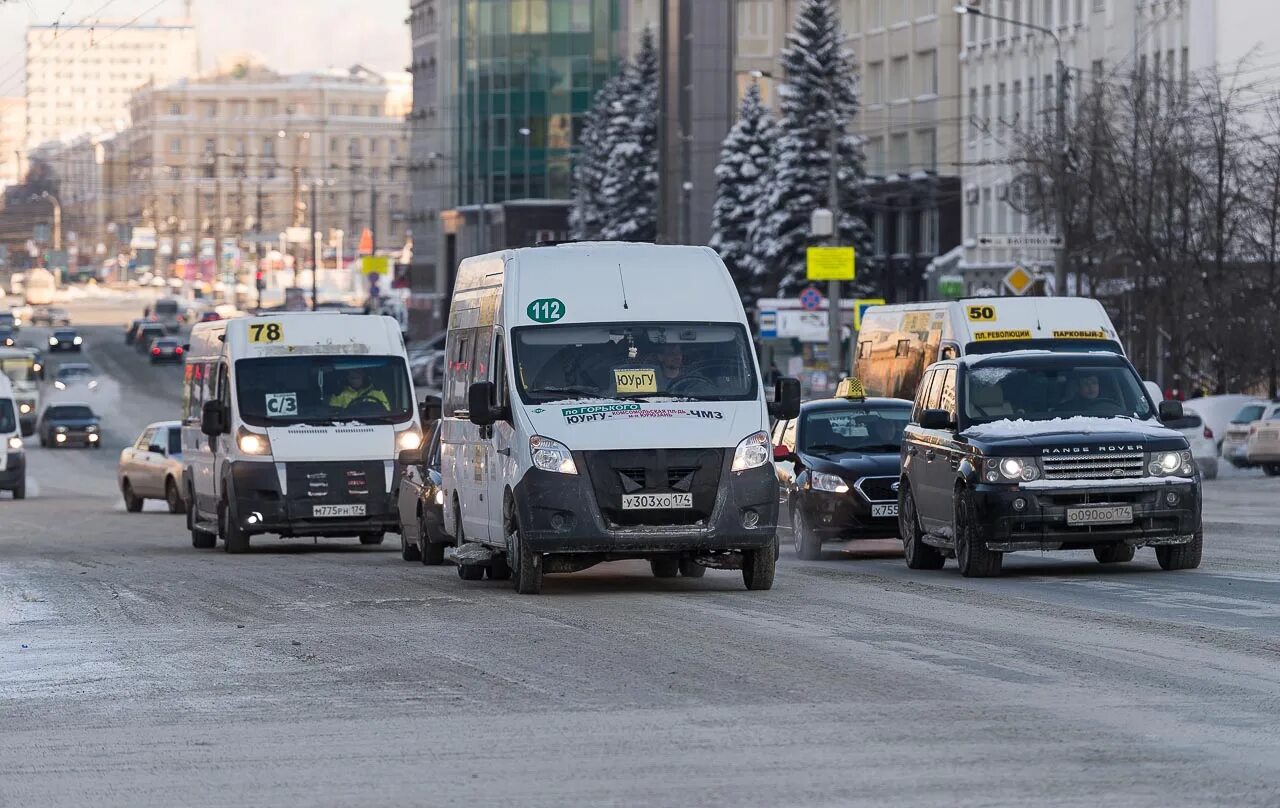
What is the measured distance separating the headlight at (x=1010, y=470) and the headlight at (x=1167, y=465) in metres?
0.84

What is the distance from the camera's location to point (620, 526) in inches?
685

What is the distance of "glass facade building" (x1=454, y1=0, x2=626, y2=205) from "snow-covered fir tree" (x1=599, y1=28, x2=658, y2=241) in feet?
72.9

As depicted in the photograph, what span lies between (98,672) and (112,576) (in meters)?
8.37

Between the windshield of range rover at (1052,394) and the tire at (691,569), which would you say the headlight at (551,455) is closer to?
the tire at (691,569)

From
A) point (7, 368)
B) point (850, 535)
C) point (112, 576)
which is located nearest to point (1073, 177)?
point (850, 535)

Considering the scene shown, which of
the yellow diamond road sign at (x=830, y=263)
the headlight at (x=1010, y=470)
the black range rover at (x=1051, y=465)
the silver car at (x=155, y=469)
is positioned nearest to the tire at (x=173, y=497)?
the silver car at (x=155, y=469)

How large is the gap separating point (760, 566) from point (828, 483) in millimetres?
5549

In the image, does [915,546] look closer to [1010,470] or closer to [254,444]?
[1010,470]

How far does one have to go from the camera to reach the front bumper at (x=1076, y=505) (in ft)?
61.8

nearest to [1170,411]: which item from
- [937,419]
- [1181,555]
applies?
[1181,555]

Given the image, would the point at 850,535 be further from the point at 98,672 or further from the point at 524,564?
the point at 98,672

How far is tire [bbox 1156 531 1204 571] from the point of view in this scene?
19406 mm

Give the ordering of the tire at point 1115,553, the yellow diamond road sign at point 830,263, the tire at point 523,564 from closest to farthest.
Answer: the tire at point 523,564 < the tire at point 1115,553 < the yellow diamond road sign at point 830,263

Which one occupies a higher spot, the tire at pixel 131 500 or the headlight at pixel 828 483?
the headlight at pixel 828 483
